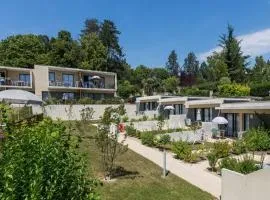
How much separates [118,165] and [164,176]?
2828 mm

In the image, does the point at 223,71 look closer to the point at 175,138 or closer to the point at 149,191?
the point at 175,138

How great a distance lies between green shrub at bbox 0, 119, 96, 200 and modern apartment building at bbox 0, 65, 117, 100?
47633mm

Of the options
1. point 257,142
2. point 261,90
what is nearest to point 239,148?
point 257,142

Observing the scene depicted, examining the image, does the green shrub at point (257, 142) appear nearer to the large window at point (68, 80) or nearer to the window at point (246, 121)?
the window at point (246, 121)

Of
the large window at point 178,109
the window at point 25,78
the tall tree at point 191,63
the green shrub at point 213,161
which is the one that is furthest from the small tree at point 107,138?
the tall tree at point 191,63

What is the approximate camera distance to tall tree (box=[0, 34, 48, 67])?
6500 cm

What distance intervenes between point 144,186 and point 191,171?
4071mm

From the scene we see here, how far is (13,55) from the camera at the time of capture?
218 ft

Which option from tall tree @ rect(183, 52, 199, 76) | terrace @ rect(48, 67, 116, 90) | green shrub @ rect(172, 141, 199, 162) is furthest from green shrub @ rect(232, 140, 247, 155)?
tall tree @ rect(183, 52, 199, 76)

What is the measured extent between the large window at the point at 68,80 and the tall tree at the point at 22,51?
8.54 m

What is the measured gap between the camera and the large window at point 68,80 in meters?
57.1

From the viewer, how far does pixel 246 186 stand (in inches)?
495

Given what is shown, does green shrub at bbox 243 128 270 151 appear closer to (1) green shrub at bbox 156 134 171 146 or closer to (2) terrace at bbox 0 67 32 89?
(1) green shrub at bbox 156 134 171 146

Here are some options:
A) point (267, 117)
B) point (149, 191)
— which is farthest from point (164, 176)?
point (267, 117)
